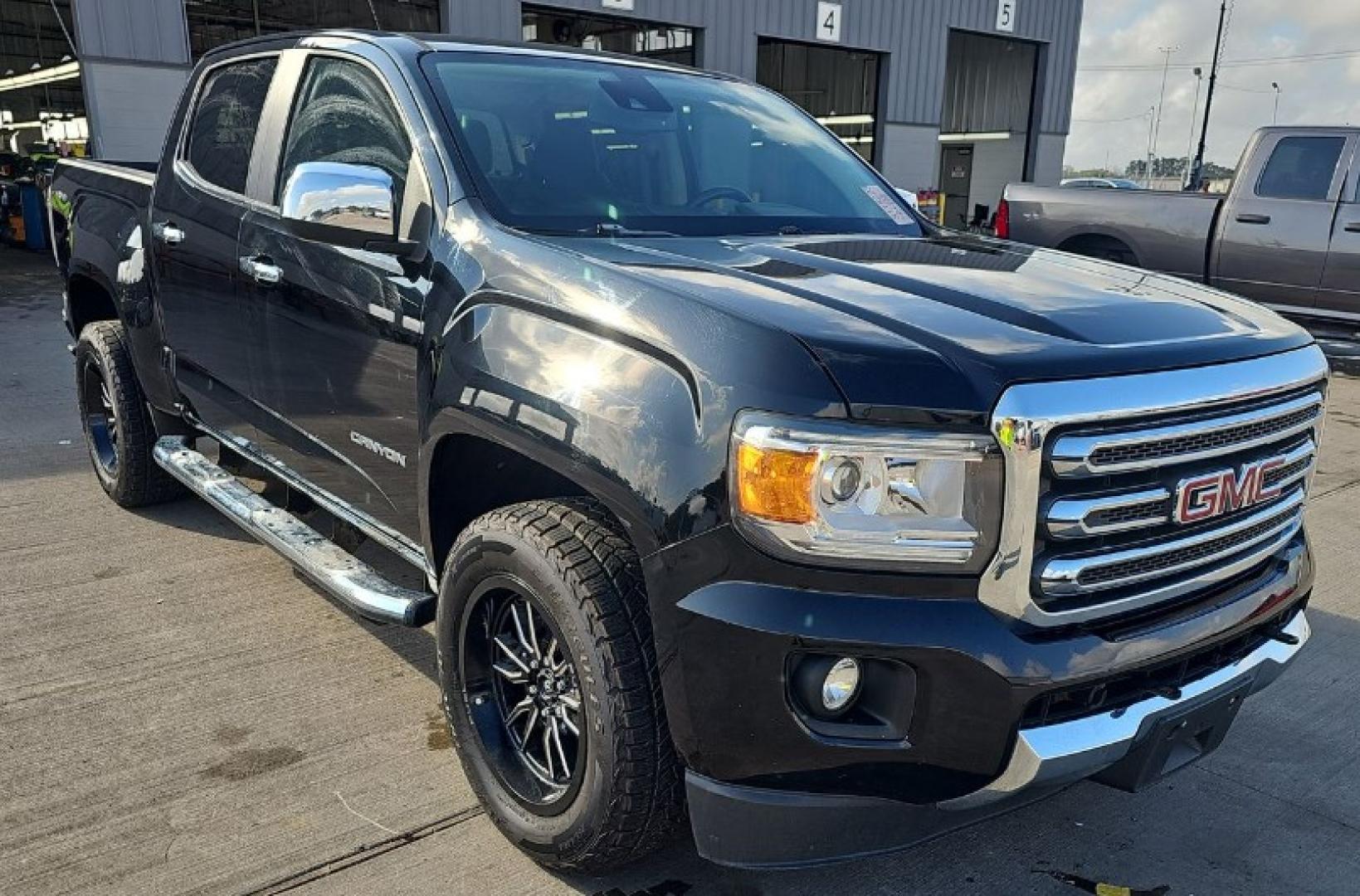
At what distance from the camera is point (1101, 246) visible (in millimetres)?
10492

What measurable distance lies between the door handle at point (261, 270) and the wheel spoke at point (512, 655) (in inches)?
56.4

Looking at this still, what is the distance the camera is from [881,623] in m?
1.92

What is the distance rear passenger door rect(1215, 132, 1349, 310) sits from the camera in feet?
30.2

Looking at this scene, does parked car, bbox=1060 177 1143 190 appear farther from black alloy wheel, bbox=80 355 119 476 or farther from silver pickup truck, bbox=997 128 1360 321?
black alloy wheel, bbox=80 355 119 476

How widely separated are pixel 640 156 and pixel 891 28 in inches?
811

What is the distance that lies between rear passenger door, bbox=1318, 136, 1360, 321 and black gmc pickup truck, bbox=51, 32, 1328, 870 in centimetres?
737

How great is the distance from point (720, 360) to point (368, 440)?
142 centimetres

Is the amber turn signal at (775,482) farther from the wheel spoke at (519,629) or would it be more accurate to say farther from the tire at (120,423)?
the tire at (120,423)

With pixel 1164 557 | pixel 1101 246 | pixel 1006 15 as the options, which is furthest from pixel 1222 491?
pixel 1006 15

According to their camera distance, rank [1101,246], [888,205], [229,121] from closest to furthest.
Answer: [888,205] → [229,121] → [1101,246]

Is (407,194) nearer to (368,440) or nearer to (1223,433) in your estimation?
(368,440)

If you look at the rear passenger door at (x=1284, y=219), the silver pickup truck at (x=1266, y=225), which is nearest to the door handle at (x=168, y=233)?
the silver pickup truck at (x=1266, y=225)

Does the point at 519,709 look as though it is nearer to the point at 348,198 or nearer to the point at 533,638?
the point at 533,638

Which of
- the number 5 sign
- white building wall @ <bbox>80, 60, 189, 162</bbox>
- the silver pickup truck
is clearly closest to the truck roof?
the silver pickup truck
